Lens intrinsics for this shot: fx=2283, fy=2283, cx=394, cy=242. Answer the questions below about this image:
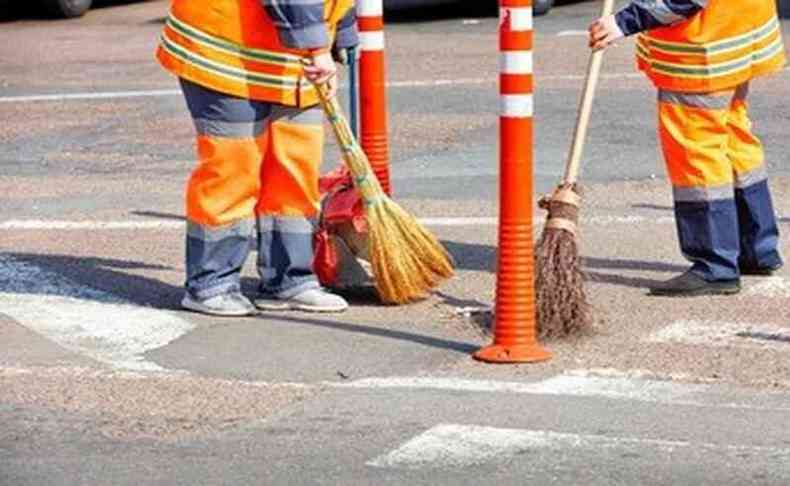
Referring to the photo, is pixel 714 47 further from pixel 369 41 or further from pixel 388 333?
pixel 388 333

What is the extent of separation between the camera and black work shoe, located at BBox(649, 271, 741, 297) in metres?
8.81

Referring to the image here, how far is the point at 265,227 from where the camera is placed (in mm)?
8719

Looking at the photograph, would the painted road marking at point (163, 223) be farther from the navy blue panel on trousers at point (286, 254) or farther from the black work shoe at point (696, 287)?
the navy blue panel on trousers at point (286, 254)

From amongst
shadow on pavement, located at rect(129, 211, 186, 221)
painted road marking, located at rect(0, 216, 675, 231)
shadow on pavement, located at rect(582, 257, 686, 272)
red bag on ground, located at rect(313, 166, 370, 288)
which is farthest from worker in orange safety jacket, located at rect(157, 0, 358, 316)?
shadow on pavement, located at rect(129, 211, 186, 221)

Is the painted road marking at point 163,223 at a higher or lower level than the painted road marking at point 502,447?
lower

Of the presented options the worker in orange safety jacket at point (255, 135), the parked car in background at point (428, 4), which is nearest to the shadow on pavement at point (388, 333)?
the worker in orange safety jacket at point (255, 135)

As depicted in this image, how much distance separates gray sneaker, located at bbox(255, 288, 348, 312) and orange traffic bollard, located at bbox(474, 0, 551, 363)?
1.04 m

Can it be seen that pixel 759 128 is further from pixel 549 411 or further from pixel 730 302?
pixel 549 411

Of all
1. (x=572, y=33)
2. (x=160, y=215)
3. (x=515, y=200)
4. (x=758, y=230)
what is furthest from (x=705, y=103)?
(x=572, y=33)

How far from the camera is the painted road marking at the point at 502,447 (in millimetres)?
6395

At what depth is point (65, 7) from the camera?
22.2m

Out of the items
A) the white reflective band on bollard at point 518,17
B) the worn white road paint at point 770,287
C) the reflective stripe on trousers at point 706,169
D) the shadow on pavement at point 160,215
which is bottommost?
the shadow on pavement at point 160,215

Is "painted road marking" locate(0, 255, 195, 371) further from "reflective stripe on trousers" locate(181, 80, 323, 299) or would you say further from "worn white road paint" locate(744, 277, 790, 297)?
"worn white road paint" locate(744, 277, 790, 297)

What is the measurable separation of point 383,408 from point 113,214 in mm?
4159
